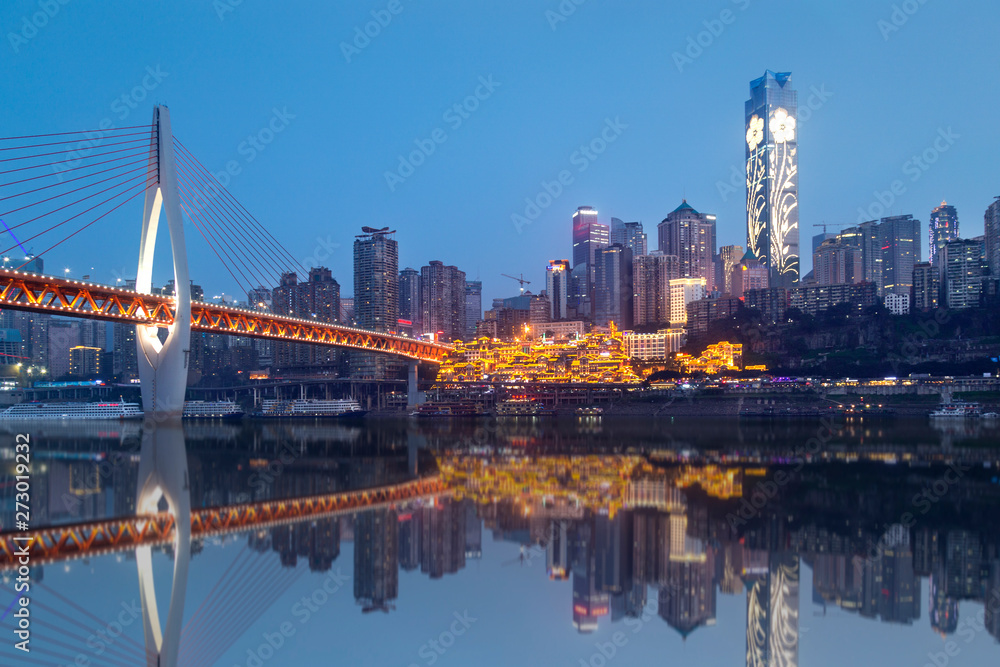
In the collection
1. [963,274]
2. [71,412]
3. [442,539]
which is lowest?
[71,412]

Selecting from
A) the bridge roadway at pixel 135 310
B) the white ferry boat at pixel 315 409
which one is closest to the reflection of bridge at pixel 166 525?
the bridge roadway at pixel 135 310

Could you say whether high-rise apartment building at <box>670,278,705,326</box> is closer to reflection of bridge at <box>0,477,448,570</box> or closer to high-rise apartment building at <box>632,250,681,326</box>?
high-rise apartment building at <box>632,250,681,326</box>

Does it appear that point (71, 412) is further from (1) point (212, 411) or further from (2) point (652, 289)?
(2) point (652, 289)

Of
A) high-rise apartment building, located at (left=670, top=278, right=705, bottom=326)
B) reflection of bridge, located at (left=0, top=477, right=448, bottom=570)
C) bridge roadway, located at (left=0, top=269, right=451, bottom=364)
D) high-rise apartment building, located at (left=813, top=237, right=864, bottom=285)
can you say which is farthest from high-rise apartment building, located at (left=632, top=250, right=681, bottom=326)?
reflection of bridge, located at (left=0, top=477, right=448, bottom=570)

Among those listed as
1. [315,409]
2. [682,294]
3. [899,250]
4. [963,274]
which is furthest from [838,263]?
[315,409]

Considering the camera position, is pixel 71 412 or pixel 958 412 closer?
pixel 958 412

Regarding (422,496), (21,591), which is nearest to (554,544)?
(422,496)
